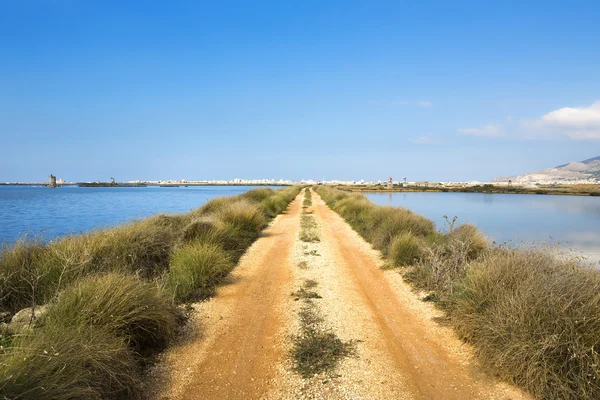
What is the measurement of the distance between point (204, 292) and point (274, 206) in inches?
804

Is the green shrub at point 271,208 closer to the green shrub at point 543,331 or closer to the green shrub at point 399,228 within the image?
the green shrub at point 399,228

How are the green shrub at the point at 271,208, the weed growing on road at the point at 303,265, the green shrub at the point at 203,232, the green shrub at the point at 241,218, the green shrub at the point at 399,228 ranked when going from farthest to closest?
the green shrub at the point at 271,208
the green shrub at the point at 241,218
the green shrub at the point at 399,228
the green shrub at the point at 203,232
the weed growing on road at the point at 303,265

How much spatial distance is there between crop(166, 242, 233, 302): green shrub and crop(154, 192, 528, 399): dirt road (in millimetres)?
362

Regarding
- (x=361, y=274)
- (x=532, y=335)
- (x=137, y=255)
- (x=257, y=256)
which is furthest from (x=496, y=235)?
(x=137, y=255)

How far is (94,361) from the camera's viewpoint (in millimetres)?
3602

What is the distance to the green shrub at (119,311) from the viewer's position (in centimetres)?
441

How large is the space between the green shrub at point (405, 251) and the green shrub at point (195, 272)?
4705mm

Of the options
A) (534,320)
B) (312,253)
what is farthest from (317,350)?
(312,253)

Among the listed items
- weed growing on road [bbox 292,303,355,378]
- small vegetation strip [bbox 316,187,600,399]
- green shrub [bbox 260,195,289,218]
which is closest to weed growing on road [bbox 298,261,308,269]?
small vegetation strip [bbox 316,187,600,399]

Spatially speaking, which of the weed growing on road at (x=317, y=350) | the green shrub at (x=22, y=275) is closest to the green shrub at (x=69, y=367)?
the weed growing on road at (x=317, y=350)

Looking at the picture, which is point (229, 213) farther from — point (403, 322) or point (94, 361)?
point (94, 361)

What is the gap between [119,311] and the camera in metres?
4.70

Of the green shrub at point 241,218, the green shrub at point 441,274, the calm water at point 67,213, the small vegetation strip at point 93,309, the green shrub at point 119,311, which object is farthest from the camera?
the calm water at point 67,213

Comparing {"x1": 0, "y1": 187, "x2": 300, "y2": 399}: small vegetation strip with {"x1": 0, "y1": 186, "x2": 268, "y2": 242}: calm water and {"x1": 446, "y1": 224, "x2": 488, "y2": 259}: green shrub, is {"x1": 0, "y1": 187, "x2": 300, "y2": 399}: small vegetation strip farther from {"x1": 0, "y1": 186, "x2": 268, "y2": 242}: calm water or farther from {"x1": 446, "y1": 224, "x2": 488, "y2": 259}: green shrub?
{"x1": 446, "y1": 224, "x2": 488, "y2": 259}: green shrub
